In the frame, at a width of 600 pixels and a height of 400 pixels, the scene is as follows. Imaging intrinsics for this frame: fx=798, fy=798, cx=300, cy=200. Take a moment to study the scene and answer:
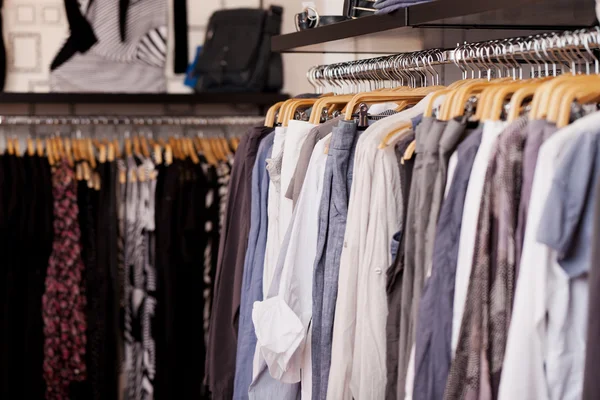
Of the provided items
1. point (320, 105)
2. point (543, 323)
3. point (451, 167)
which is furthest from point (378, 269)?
point (320, 105)

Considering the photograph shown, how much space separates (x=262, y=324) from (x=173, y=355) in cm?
161

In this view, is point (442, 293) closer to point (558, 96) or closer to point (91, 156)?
point (558, 96)

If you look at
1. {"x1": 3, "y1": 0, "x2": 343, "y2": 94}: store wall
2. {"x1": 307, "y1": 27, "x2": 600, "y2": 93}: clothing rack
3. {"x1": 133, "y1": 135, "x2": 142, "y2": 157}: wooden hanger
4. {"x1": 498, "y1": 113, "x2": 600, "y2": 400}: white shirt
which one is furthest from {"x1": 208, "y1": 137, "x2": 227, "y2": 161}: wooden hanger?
{"x1": 498, "y1": 113, "x2": 600, "y2": 400}: white shirt

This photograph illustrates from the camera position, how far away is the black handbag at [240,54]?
11.4ft

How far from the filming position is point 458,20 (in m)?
1.59

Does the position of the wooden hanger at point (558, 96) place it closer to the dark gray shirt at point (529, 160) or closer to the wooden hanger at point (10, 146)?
the dark gray shirt at point (529, 160)

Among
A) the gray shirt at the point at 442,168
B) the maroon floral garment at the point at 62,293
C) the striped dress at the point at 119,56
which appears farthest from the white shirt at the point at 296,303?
the striped dress at the point at 119,56

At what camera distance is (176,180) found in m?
3.17

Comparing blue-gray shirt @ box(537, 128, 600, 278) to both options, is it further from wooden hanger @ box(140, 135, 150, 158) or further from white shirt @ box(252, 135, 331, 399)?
wooden hanger @ box(140, 135, 150, 158)

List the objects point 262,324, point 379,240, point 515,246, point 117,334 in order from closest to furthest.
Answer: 1. point 515,246
2. point 379,240
3. point 262,324
4. point 117,334

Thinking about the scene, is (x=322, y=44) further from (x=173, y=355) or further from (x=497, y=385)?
(x=173, y=355)

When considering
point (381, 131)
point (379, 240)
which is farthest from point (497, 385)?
point (381, 131)

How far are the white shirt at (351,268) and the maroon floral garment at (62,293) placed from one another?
1830 mm

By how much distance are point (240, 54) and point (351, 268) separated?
2127mm
